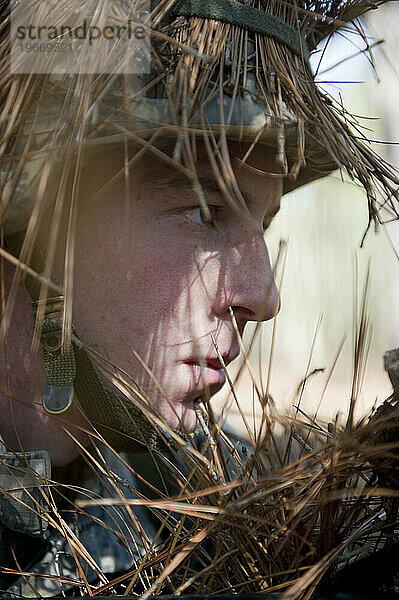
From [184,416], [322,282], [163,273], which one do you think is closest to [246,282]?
[163,273]

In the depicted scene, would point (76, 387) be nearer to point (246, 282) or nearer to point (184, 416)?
point (184, 416)

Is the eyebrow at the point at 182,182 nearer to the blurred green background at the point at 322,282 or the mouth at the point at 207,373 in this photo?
the mouth at the point at 207,373

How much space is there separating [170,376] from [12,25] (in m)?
0.60

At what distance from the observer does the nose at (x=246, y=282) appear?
1.11 meters

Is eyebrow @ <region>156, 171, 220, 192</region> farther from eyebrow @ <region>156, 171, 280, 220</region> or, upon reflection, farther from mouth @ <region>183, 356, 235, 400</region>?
mouth @ <region>183, 356, 235, 400</region>

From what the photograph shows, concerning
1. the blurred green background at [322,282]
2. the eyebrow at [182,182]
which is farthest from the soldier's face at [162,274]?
the blurred green background at [322,282]

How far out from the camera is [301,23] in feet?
3.78

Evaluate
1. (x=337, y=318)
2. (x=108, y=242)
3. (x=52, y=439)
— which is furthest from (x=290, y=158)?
(x=337, y=318)

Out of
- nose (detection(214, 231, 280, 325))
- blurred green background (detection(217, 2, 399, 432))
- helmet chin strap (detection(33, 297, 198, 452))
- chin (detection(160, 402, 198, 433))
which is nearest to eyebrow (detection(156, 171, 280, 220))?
nose (detection(214, 231, 280, 325))

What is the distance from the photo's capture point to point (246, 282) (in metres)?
1.11

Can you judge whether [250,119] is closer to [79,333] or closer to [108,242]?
[108,242]

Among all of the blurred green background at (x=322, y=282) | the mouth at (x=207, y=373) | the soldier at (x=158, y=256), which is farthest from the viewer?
the blurred green background at (x=322, y=282)

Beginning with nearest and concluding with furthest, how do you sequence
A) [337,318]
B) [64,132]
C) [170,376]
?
[64,132] → [170,376] → [337,318]

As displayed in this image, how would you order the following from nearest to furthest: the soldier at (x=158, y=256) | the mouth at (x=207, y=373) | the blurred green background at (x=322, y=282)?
the soldier at (x=158, y=256) → the mouth at (x=207, y=373) → the blurred green background at (x=322, y=282)
